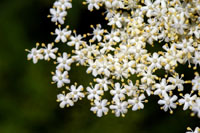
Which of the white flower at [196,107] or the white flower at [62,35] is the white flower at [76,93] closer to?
the white flower at [62,35]

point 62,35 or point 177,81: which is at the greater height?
point 62,35

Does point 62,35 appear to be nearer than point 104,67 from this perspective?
No

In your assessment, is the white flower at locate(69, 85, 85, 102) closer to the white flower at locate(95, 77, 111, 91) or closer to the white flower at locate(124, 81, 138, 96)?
the white flower at locate(95, 77, 111, 91)

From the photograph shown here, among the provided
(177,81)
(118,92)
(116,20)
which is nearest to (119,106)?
(118,92)

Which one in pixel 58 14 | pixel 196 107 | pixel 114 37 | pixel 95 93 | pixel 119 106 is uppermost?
pixel 58 14

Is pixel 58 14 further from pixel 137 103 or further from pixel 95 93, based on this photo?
pixel 137 103

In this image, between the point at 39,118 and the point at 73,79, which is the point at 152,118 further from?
the point at 39,118

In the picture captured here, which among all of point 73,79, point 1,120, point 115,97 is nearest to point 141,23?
point 115,97

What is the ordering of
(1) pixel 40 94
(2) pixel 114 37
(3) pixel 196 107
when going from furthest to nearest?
1. (1) pixel 40 94
2. (2) pixel 114 37
3. (3) pixel 196 107
